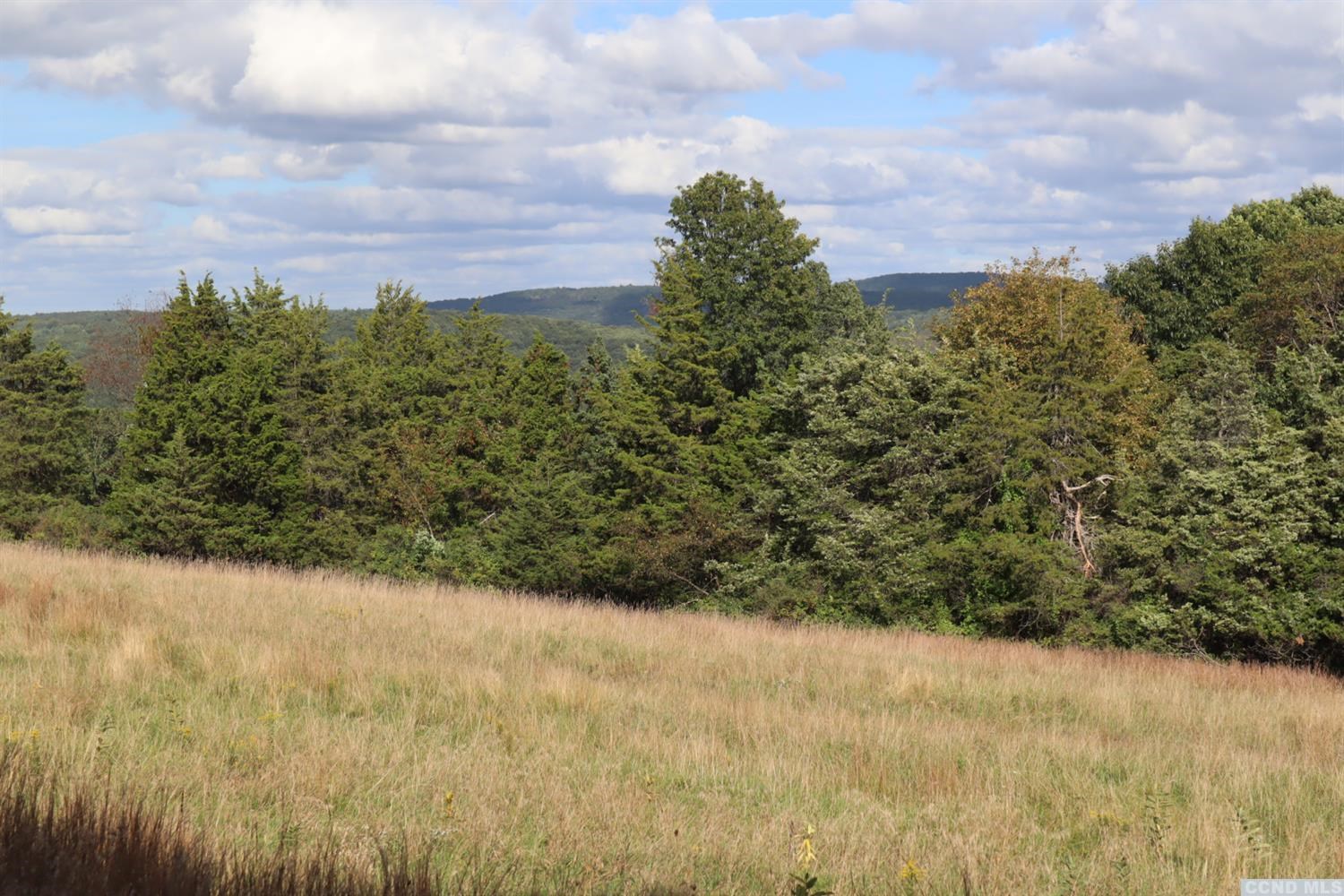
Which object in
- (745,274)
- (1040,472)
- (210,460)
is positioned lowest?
(210,460)

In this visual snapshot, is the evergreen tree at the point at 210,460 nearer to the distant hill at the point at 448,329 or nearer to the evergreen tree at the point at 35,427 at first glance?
the evergreen tree at the point at 35,427

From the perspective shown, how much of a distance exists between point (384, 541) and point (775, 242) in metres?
18.6

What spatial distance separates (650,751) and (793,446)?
23.4m

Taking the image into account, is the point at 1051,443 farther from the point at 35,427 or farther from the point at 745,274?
the point at 35,427

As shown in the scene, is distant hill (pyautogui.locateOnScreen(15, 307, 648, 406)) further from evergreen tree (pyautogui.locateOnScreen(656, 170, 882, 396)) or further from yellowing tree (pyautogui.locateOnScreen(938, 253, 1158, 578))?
yellowing tree (pyautogui.locateOnScreen(938, 253, 1158, 578))

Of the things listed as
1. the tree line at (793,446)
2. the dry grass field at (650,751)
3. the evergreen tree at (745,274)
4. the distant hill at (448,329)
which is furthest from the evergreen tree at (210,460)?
the distant hill at (448,329)

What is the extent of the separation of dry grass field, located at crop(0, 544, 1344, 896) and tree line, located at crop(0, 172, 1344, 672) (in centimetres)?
1033

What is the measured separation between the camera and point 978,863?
5.55m

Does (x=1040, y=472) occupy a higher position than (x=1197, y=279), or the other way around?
(x=1197, y=279)

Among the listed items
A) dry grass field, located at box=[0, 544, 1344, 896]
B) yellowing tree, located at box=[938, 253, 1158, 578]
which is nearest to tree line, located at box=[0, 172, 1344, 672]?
yellowing tree, located at box=[938, 253, 1158, 578]

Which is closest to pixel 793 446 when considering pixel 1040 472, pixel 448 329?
pixel 1040 472

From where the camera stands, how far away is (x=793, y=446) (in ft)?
101

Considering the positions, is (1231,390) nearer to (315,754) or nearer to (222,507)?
(315,754)

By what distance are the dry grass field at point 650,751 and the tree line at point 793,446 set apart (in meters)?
10.3
